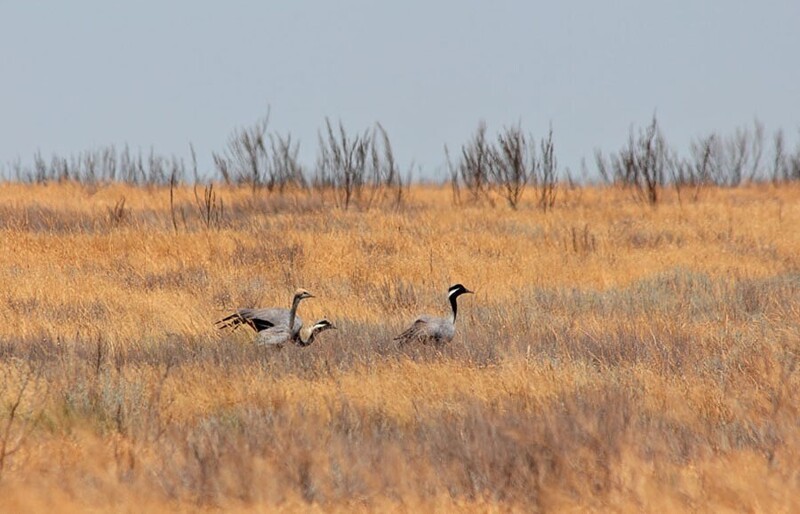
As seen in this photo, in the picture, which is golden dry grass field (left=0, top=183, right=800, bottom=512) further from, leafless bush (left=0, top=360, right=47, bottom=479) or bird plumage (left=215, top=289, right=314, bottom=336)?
bird plumage (left=215, top=289, right=314, bottom=336)

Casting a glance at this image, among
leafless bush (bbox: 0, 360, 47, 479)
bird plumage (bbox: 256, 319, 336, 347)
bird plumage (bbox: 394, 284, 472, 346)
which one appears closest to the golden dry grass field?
leafless bush (bbox: 0, 360, 47, 479)

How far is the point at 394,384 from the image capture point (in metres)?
7.19

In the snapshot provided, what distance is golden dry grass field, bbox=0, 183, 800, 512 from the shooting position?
5203 mm

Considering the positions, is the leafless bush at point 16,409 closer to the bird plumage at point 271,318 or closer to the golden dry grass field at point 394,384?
the golden dry grass field at point 394,384

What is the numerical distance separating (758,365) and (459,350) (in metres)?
2.50

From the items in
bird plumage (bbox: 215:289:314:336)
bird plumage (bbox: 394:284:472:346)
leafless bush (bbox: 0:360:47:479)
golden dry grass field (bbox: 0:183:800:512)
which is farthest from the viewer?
bird plumage (bbox: 215:289:314:336)

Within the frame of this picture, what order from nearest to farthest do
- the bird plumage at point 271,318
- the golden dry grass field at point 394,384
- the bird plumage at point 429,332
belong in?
the golden dry grass field at point 394,384 < the bird plumage at point 429,332 < the bird plumage at point 271,318

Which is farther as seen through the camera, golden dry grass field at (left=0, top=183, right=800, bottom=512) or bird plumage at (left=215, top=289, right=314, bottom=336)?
bird plumage at (left=215, top=289, right=314, bottom=336)

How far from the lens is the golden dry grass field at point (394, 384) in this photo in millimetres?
5203

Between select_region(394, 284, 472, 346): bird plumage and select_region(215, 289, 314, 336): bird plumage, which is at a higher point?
select_region(215, 289, 314, 336): bird plumage

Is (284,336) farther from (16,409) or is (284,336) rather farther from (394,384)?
(16,409)

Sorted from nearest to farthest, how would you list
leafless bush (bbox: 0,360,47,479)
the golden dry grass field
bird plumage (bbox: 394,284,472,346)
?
the golden dry grass field → leafless bush (bbox: 0,360,47,479) → bird plumage (bbox: 394,284,472,346)

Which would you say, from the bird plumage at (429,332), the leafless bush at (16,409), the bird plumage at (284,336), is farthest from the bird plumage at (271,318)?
the leafless bush at (16,409)

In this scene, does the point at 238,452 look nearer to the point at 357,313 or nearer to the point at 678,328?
the point at 678,328
